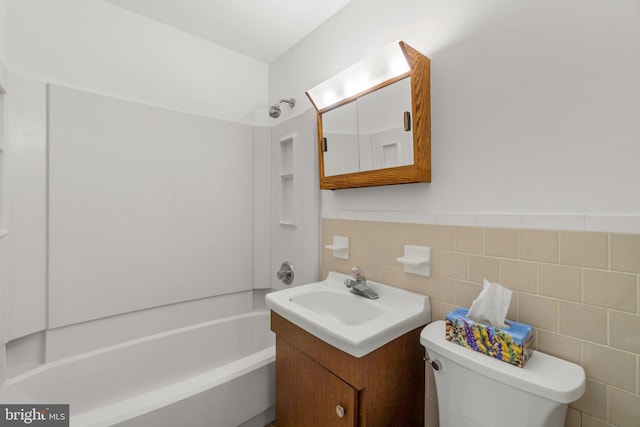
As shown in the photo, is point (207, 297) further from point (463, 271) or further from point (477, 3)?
point (477, 3)

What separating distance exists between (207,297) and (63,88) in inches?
59.9

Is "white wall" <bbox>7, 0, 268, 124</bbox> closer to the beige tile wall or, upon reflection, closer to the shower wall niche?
the shower wall niche

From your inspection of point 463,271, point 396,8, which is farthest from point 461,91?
point 463,271

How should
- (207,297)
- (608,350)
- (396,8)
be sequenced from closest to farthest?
(608,350) < (396,8) < (207,297)

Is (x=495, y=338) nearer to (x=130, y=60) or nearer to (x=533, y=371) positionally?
(x=533, y=371)

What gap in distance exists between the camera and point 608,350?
792 mm

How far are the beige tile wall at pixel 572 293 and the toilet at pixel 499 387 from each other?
82mm

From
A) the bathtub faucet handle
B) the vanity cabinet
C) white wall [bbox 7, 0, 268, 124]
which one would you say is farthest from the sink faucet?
white wall [bbox 7, 0, 268, 124]

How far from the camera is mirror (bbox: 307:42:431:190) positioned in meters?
1.18

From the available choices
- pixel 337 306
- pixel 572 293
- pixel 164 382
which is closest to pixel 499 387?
pixel 572 293

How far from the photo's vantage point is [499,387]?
794 mm

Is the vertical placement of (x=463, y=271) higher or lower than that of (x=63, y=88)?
lower

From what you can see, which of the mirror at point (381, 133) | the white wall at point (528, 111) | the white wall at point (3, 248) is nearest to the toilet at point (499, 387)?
the white wall at point (528, 111)

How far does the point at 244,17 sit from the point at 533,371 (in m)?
2.26
